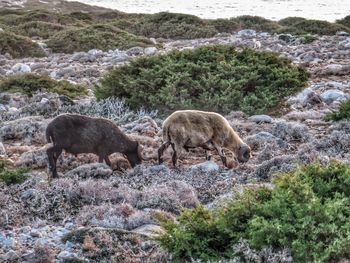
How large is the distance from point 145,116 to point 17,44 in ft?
50.0

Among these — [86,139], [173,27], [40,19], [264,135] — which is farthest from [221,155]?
[40,19]

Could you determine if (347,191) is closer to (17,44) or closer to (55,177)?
(55,177)

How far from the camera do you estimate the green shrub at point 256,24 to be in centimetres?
3472

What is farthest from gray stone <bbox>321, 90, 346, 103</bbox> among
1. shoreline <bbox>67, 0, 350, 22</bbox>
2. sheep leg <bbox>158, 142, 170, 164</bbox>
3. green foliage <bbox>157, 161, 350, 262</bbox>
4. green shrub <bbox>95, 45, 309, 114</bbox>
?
shoreline <bbox>67, 0, 350, 22</bbox>

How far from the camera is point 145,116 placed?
37.3 ft

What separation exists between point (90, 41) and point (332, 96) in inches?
627

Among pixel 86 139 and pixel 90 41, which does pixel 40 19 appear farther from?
pixel 86 139

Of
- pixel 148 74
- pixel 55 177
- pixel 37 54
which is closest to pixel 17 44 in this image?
pixel 37 54

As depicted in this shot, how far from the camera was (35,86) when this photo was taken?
14.7 m

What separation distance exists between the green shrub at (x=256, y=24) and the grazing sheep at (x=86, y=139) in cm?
2526

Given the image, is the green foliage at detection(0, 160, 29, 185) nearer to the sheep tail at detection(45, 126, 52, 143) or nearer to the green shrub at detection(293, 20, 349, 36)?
the sheep tail at detection(45, 126, 52, 143)

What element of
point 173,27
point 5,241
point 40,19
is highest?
point 5,241

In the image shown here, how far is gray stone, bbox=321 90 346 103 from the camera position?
12709 millimetres

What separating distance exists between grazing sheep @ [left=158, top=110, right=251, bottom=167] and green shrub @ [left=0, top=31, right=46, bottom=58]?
16863 mm
